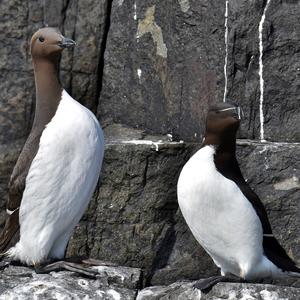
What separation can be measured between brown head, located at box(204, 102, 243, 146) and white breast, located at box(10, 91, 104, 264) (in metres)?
0.63

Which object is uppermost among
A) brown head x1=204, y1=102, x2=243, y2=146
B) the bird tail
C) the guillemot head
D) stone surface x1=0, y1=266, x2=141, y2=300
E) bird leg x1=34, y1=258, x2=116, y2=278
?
the guillemot head

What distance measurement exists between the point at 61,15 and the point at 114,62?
0.50m

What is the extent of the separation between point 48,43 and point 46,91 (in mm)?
277

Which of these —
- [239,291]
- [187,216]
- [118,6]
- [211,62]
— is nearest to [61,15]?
[118,6]

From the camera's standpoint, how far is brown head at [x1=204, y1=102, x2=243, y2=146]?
607 cm

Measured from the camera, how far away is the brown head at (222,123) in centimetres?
607

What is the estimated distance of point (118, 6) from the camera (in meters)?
7.71

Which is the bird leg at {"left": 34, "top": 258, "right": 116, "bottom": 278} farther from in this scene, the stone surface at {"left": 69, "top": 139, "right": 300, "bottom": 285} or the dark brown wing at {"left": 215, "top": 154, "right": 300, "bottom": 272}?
the stone surface at {"left": 69, "top": 139, "right": 300, "bottom": 285}

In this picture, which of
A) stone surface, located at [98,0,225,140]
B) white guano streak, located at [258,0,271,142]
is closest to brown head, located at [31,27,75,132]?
stone surface, located at [98,0,225,140]

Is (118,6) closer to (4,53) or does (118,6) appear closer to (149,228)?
(4,53)

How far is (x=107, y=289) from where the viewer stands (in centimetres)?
598

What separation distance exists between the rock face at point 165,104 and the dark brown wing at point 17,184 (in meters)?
1.22

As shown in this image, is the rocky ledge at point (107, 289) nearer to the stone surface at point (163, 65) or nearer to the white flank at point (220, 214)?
the white flank at point (220, 214)

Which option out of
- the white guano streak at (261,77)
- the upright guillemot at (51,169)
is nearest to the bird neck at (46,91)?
the upright guillemot at (51,169)
